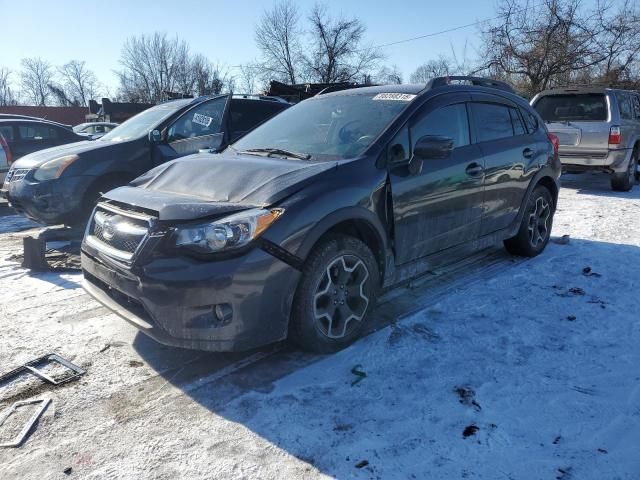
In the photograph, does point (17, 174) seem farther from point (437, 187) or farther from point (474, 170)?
point (474, 170)

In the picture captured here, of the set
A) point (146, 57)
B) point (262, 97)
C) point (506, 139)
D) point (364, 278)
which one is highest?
point (146, 57)

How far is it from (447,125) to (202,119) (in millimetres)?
3882

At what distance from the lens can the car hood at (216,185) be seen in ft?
9.53

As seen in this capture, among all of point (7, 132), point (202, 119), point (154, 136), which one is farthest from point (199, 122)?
point (7, 132)

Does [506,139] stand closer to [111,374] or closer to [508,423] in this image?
[508,423]

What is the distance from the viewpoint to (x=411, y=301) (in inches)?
165

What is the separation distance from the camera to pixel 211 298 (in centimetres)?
270

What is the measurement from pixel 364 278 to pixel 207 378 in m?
1.21

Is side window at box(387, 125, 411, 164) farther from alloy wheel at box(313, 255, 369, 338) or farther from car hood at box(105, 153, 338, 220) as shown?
alloy wheel at box(313, 255, 369, 338)

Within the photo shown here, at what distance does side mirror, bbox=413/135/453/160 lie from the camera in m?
3.50

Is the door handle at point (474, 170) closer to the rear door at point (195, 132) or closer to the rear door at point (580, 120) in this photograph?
the rear door at point (195, 132)

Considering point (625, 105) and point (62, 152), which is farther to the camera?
point (625, 105)

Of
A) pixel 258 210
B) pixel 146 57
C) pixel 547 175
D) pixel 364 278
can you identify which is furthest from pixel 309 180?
pixel 146 57

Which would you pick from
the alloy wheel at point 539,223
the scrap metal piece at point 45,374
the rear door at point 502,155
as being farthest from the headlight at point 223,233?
the alloy wheel at point 539,223
